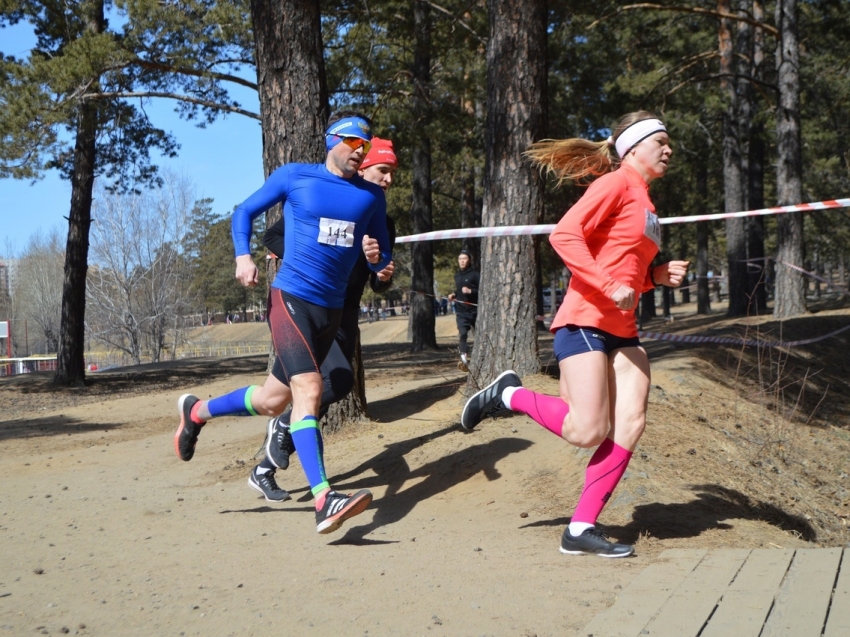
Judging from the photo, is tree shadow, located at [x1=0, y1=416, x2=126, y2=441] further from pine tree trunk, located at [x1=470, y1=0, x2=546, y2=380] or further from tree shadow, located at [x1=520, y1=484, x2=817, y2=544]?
tree shadow, located at [x1=520, y1=484, x2=817, y2=544]

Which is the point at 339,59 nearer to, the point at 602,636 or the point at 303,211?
the point at 303,211

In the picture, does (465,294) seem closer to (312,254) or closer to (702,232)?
(312,254)

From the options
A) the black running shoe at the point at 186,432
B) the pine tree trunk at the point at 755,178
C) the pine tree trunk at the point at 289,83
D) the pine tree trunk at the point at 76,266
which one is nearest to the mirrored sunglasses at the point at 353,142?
the black running shoe at the point at 186,432

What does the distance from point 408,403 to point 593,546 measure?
480 centimetres

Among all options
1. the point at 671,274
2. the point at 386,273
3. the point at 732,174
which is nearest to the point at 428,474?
the point at 386,273

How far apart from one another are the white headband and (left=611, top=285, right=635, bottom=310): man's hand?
2.74 ft

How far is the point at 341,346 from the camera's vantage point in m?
5.74

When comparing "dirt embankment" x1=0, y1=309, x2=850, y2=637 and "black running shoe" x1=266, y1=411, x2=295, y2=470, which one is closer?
"dirt embankment" x1=0, y1=309, x2=850, y2=637

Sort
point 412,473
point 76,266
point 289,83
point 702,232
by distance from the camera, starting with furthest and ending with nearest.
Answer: point 702,232
point 76,266
point 289,83
point 412,473

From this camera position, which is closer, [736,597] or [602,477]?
[736,597]

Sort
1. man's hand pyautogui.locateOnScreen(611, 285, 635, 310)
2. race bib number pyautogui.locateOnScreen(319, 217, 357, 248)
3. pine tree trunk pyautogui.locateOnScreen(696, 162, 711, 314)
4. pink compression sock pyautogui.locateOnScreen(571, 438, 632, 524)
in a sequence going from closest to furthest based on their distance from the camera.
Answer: man's hand pyautogui.locateOnScreen(611, 285, 635, 310) < pink compression sock pyautogui.locateOnScreen(571, 438, 632, 524) < race bib number pyautogui.locateOnScreen(319, 217, 357, 248) < pine tree trunk pyautogui.locateOnScreen(696, 162, 711, 314)

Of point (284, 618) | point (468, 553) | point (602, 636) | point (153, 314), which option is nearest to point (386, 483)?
point (468, 553)

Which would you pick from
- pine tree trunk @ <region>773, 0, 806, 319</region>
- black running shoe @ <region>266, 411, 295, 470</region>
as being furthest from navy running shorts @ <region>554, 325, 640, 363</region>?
pine tree trunk @ <region>773, 0, 806, 319</region>

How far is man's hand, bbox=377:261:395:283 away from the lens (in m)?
5.38
